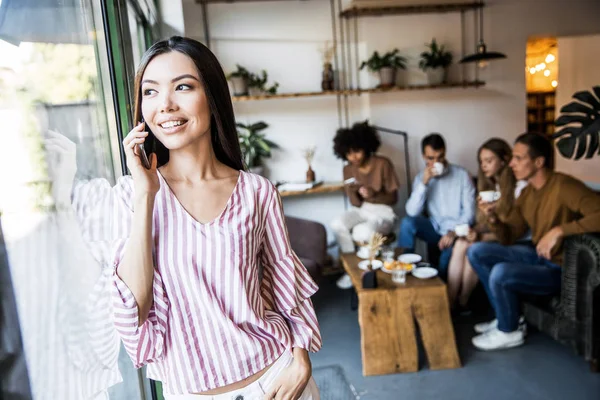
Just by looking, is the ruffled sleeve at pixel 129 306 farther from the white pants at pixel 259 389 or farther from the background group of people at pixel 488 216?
the background group of people at pixel 488 216

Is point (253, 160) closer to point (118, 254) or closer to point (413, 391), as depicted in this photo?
point (413, 391)

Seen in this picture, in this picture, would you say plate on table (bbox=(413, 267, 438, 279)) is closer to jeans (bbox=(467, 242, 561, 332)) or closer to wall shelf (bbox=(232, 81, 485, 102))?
jeans (bbox=(467, 242, 561, 332))

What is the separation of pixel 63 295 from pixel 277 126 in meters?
3.88

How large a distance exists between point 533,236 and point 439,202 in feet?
3.40

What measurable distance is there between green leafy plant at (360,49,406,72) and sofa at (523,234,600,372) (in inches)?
98.4

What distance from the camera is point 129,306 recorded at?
2.55ft

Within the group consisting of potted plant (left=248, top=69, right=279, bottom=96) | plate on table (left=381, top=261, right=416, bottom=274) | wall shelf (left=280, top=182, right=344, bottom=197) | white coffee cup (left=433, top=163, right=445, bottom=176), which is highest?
potted plant (left=248, top=69, right=279, bottom=96)

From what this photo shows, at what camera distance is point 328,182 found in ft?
15.2

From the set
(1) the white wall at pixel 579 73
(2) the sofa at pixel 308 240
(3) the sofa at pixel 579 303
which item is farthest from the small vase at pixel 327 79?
(1) the white wall at pixel 579 73

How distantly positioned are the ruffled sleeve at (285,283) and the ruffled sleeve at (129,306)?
0.75ft

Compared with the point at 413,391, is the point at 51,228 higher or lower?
higher

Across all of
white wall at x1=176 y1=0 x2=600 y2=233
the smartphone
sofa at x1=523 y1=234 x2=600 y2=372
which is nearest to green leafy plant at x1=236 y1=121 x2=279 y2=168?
white wall at x1=176 y1=0 x2=600 y2=233

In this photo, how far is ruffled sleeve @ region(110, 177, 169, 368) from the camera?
0.78 m

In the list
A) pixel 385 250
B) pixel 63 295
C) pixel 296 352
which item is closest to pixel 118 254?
pixel 63 295
